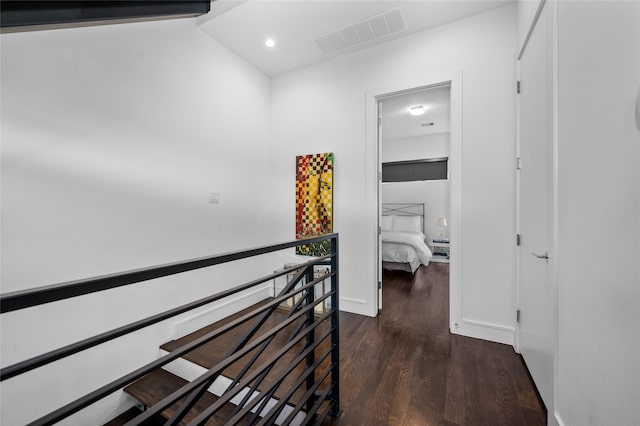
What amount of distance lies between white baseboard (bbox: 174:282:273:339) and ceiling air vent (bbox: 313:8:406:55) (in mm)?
2827

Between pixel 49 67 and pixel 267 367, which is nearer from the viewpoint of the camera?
pixel 267 367

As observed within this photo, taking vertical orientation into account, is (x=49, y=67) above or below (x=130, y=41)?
below

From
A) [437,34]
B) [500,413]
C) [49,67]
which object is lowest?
[500,413]

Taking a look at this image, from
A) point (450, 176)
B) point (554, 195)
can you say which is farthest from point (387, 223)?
point (554, 195)

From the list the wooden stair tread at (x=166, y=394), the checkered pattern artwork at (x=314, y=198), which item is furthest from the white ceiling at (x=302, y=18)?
the wooden stair tread at (x=166, y=394)

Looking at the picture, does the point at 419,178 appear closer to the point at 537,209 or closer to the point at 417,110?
the point at 417,110

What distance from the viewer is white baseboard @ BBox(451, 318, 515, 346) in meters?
2.15

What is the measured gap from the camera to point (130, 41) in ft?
6.48

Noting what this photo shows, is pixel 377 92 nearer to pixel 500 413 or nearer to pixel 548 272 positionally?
pixel 548 272

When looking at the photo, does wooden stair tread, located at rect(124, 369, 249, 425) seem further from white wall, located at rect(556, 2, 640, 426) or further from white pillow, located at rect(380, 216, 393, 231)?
white pillow, located at rect(380, 216, 393, 231)

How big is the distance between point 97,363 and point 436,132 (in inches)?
242

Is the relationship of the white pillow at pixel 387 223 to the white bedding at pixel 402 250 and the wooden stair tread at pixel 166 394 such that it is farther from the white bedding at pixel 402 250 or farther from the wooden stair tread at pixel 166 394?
the wooden stair tread at pixel 166 394

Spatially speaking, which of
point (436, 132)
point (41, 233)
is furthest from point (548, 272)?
point (436, 132)

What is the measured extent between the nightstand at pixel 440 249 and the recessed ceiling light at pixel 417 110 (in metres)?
2.71
